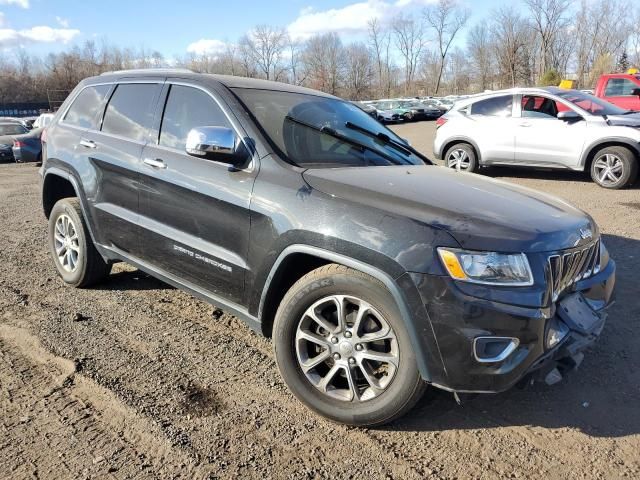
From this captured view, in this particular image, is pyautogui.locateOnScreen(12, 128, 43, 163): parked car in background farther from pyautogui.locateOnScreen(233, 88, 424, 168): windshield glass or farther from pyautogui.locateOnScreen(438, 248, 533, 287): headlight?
pyautogui.locateOnScreen(438, 248, 533, 287): headlight

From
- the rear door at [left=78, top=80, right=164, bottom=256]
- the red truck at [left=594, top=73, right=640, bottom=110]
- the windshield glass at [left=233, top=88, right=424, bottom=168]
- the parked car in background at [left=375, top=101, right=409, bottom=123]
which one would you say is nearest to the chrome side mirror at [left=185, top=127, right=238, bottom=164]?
the windshield glass at [left=233, top=88, right=424, bottom=168]

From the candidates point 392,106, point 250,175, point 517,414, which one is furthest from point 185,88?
point 392,106

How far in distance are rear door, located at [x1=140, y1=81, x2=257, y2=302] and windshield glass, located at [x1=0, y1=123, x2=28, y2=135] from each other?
20.1 meters

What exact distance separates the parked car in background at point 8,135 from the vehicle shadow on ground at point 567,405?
20832 mm

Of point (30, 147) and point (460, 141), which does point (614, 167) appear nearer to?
point (460, 141)

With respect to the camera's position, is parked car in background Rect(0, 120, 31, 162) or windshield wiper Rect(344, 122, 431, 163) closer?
windshield wiper Rect(344, 122, 431, 163)

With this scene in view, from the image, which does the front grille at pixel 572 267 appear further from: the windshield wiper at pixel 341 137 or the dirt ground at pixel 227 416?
the windshield wiper at pixel 341 137

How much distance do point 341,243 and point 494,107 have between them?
873cm

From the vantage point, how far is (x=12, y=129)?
20.8 meters

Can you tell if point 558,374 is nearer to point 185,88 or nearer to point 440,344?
point 440,344

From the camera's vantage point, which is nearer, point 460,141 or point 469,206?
point 469,206

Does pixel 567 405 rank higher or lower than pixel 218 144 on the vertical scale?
lower

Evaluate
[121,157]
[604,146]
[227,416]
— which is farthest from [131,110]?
[604,146]

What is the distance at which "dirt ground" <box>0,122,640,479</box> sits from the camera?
8.14 ft
